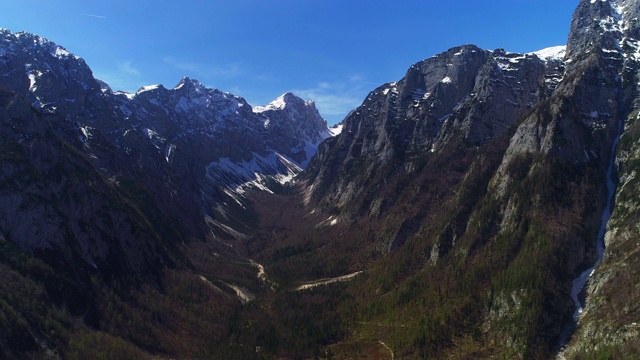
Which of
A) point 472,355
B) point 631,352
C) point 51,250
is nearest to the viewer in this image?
point 631,352

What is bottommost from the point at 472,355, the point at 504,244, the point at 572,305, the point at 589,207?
the point at 472,355

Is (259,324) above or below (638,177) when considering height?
below

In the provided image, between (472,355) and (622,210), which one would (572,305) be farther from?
(622,210)

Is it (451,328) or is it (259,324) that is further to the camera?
(259,324)

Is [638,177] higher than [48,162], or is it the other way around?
[48,162]

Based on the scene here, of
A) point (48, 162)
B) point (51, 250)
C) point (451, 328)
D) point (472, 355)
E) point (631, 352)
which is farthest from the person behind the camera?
point (48, 162)

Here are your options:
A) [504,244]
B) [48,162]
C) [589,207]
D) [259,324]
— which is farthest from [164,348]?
[589,207]

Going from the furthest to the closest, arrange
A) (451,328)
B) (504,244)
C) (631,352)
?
(504,244) → (451,328) → (631,352)

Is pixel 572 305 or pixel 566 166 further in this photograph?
pixel 566 166

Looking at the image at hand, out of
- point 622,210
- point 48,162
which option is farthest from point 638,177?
point 48,162

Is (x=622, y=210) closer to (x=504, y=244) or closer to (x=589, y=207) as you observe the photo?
(x=589, y=207)
